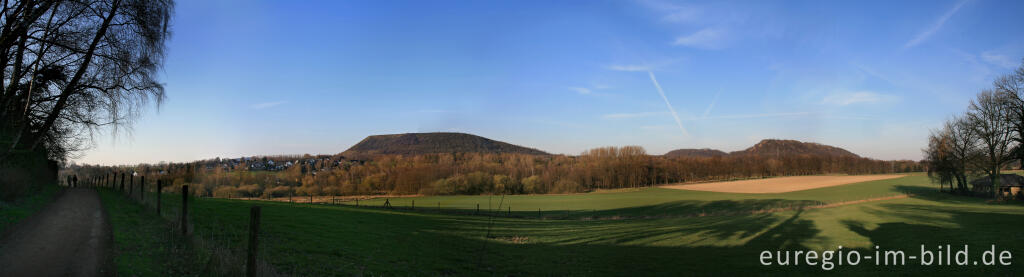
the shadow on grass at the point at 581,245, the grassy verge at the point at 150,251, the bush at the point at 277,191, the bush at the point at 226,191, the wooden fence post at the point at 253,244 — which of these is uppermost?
the wooden fence post at the point at 253,244

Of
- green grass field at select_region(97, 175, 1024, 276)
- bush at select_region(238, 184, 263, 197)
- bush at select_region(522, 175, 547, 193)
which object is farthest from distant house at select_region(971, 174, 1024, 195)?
bush at select_region(238, 184, 263, 197)

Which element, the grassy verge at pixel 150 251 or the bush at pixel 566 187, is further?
the bush at pixel 566 187

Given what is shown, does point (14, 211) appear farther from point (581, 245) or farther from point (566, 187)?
point (566, 187)

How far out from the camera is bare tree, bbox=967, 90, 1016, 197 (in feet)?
130

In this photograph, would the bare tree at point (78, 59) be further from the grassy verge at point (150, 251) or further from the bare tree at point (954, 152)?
the bare tree at point (954, 152)

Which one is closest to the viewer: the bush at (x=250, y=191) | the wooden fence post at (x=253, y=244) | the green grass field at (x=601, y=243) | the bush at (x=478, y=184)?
the wooden fence post at (x=253, y=244)

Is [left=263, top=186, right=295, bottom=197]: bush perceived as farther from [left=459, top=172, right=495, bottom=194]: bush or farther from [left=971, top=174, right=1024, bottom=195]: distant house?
[left=971, top=174, right=1024, bottom=195]: distant house

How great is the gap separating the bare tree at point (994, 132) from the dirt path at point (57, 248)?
61816 millimetres

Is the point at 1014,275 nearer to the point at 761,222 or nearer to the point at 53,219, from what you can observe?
the point at 761,222

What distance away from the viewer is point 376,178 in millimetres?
121562

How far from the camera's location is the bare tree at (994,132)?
3975cm

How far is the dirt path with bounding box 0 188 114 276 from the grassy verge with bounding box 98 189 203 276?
0.21 metres

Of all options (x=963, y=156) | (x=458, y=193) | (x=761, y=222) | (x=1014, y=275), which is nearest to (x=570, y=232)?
(x=761, y=222)

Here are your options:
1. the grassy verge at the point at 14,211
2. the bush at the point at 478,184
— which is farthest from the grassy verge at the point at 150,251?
the bush at the point at 478,184
